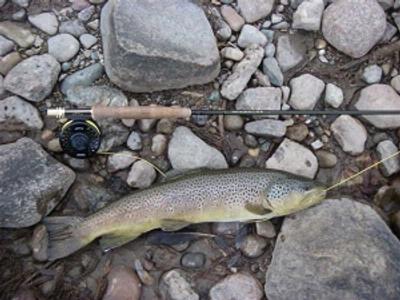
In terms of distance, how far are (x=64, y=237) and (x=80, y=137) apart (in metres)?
0.64

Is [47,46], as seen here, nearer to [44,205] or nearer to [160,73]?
[160,73]

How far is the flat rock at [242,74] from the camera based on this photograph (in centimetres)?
366

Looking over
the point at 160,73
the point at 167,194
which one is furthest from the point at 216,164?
the point at 160,73

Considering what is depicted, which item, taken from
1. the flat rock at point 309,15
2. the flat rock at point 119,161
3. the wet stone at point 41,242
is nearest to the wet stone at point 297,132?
the flat rock at point 309,15

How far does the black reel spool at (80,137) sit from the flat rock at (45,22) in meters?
0.74

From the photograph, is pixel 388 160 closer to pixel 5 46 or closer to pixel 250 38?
pixel 250 38

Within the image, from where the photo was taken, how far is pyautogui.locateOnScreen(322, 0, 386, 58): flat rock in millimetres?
3734

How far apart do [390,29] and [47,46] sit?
2426 mm

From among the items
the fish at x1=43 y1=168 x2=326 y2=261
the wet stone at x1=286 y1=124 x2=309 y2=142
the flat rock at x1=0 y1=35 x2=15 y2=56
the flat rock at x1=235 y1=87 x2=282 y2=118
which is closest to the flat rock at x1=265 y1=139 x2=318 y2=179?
the wet stone at x1=286 y1=124 x2=309 y2=142

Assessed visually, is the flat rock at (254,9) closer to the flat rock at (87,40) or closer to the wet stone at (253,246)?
the flat rock at (87,40)

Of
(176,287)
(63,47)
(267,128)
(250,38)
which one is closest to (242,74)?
(250,38)

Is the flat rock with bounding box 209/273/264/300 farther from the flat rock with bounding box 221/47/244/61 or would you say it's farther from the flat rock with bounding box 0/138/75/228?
the flat rock with bounding box 221/47/244/61

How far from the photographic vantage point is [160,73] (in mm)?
3520

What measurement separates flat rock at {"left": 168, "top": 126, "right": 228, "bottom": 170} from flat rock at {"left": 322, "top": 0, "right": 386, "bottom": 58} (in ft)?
3.91
